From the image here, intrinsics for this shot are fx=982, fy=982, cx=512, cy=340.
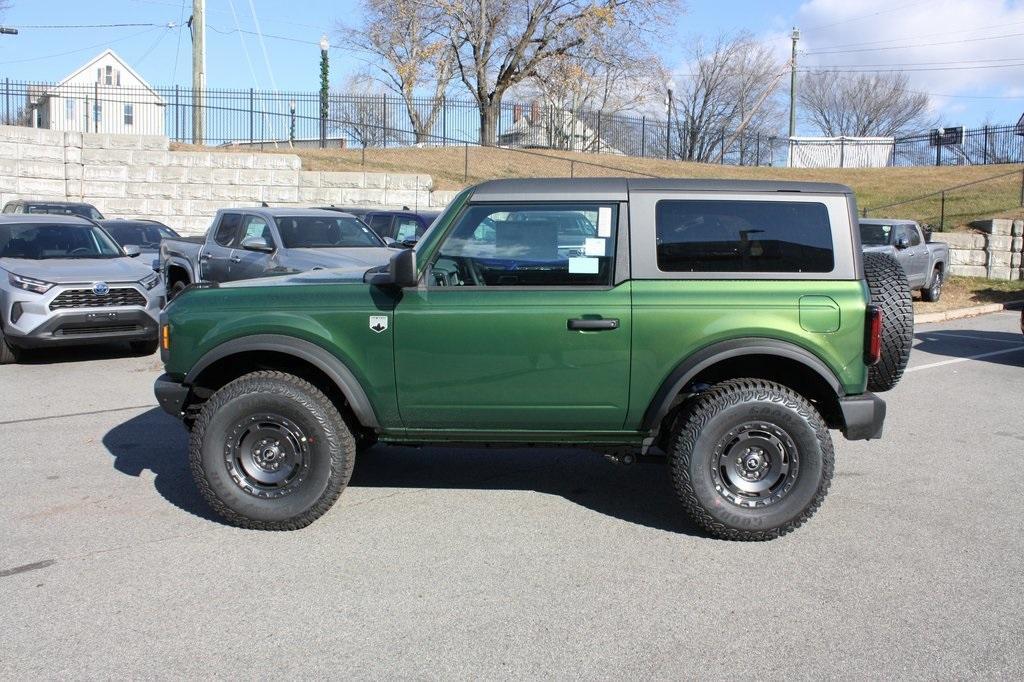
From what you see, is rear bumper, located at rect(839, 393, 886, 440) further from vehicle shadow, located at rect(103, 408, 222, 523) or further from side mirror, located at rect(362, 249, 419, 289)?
vehicle shadow, located at rect(103, 408, 222, 523)

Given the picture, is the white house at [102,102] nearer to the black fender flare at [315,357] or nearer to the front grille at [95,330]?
the front grille at [95,330]

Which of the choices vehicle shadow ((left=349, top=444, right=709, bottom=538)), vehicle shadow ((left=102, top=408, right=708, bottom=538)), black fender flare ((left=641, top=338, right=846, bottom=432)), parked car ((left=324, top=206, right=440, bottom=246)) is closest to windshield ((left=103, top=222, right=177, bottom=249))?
parked car ((left=324, top=206, right=440, bottom=246))

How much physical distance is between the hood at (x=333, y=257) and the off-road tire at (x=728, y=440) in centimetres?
721

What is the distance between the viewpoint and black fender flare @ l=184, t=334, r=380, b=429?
17.6 ft

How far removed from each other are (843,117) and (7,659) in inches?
2839

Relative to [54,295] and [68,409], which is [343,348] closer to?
[68,409]

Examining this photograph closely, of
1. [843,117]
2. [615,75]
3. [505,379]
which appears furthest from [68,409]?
[843,117]

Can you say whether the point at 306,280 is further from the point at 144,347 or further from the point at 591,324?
the point at 144,347

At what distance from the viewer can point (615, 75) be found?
43.9m

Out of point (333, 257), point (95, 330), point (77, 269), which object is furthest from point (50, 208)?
point (333, 257)

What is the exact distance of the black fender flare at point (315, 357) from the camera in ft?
17.6

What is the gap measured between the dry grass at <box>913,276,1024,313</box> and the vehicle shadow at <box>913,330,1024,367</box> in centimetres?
271

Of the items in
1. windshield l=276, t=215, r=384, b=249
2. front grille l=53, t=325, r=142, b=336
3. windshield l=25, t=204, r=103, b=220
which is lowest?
front grille l=53, t=325, r=142, b=336

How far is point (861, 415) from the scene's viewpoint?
208 inches
